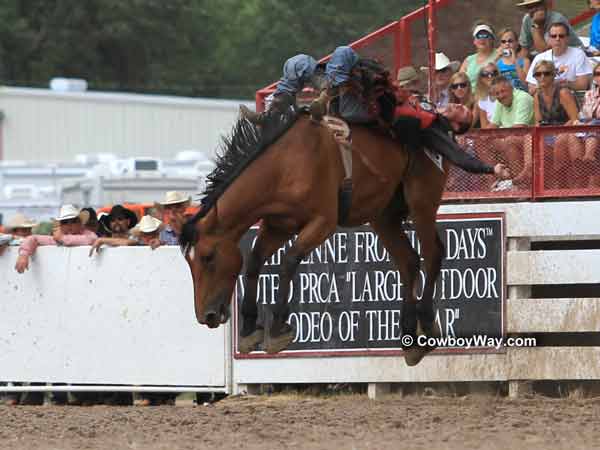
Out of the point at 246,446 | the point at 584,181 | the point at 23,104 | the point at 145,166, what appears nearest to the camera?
the point at 246,446

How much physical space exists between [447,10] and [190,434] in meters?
5.42

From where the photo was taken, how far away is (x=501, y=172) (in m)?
11.4

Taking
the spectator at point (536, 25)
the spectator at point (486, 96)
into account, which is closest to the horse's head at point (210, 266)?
the spectator at point (486, 96)

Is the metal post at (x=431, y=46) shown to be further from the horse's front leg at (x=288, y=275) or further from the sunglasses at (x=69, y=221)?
the sunglasses at (x=69, y=221)

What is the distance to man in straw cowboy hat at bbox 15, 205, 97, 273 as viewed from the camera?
12.8m

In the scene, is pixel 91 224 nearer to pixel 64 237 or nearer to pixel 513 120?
pixel 64 237

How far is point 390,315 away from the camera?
468 inches

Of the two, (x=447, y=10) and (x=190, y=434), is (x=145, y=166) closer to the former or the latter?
(x=447, y=10)

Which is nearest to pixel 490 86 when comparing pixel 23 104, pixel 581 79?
pixel 581 79

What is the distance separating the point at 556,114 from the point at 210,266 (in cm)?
353

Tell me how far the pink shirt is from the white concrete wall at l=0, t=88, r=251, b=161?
24.1m

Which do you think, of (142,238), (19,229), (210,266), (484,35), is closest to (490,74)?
(484,35)

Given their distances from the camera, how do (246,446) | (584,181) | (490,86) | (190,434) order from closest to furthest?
(246,446), (190,434), (584,181), (490,86)

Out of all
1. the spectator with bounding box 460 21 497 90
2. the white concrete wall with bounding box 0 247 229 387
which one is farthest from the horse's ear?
the spectator with bounding box 460 21 497 90
